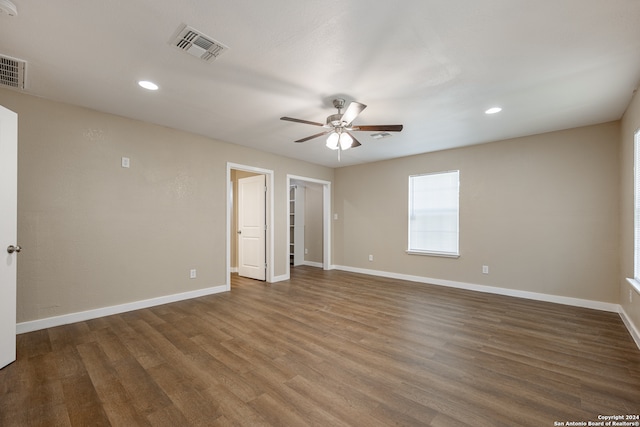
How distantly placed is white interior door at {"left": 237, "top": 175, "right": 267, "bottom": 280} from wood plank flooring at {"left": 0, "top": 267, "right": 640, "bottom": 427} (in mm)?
1831

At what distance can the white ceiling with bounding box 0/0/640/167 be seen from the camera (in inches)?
67.9

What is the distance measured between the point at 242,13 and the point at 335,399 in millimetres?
2668

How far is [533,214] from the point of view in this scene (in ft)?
13.7

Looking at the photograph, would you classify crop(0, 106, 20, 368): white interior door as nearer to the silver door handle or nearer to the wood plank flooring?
the silver door handle

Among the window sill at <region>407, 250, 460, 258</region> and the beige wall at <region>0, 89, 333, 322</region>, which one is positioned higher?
the beige wall at <region>0, 89, 333, 322</region>

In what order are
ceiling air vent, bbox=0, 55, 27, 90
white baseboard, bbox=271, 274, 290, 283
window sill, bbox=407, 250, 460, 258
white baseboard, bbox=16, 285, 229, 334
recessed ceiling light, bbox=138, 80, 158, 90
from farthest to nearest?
white baseboard, bbox=271, 274, 290, 283
window sill, bbox=407, 250, 460, 258
white baseboard, bbox=16, 285, 229, 334
recessed ceiling light, bbox=138, 80, 158, 90
ceiling air vent, bbox=0, 55, 27, 90

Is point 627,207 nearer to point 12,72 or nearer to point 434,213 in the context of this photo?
point 434,213

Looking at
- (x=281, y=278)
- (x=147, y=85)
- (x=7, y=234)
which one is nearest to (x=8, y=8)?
(x=147, y=85)

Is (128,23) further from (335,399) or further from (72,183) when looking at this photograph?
(335,399)

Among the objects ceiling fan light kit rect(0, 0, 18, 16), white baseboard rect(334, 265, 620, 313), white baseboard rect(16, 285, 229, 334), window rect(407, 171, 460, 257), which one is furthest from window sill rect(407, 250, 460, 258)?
ceiling fan light kit rect(0, 0, 18, 16)

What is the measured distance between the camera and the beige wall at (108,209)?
293 cm

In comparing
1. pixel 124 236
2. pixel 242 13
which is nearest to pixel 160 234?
pixel 124 236

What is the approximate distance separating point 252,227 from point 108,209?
258 centimetres

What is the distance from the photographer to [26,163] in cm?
289
